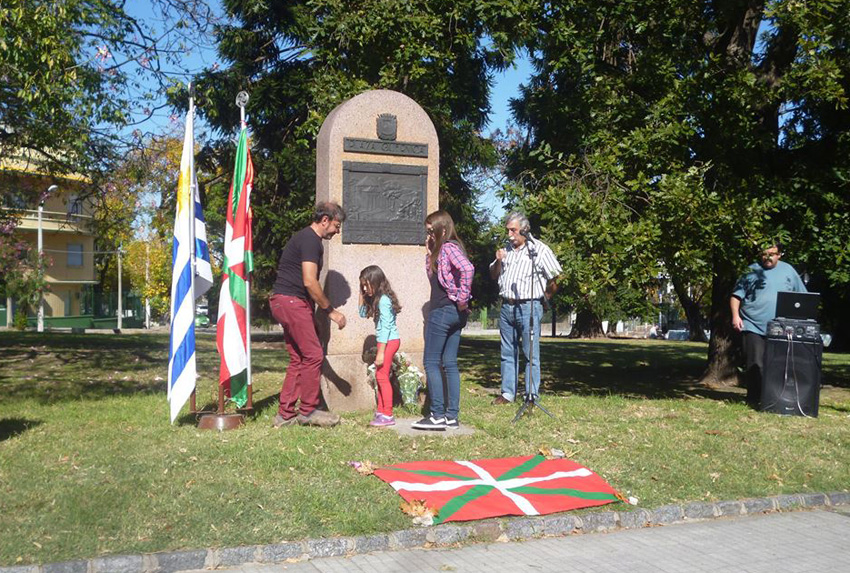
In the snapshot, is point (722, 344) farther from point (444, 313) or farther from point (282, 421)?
point (282, 421)

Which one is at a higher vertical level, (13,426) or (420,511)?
(13,426)

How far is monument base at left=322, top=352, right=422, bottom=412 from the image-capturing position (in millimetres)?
9648

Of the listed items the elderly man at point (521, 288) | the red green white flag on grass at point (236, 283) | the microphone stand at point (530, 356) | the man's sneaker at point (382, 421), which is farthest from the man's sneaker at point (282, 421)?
the elderly man at point (521, 288)

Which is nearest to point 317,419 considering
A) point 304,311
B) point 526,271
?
point 304,311

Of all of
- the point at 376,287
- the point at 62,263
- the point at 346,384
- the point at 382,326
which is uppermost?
the point at 62,263

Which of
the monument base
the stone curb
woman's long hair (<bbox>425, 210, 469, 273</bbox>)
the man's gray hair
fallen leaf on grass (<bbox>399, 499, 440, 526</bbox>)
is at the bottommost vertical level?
the stone curb

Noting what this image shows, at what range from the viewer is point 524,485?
6996 mm

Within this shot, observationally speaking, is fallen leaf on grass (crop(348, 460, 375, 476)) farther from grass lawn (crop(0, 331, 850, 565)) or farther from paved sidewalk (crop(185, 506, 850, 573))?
paved sidewalk (crop(185, 506, 850, 573))

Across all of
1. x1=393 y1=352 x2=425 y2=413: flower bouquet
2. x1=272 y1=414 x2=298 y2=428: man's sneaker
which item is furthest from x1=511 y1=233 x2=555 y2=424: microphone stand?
x1=272 y1=414 x2=298 y2=428: man's sneaker

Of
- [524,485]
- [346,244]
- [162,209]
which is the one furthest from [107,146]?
[524,485]

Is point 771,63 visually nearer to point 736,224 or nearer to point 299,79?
point 736,224

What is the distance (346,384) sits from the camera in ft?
Answer: 31.9

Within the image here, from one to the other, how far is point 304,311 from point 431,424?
1641mm

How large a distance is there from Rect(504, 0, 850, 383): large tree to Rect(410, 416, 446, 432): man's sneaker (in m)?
3.71
